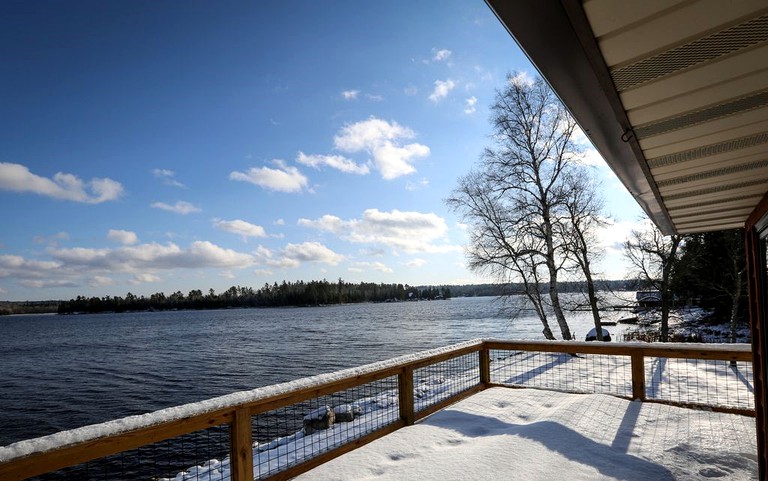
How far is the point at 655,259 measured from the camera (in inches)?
561

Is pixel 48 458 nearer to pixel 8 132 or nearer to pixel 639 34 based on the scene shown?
pixel 639 34

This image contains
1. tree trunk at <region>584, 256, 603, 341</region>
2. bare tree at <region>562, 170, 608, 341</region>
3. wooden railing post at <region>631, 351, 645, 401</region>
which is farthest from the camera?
tree trunk at <region>584, 256, 603, 341</region>

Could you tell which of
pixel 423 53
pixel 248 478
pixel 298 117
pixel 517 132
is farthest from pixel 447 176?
pixel 248 478

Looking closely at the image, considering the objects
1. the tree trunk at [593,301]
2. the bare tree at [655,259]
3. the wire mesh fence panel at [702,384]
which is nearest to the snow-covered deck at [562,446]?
the wire mesh fence panel at [702,384]

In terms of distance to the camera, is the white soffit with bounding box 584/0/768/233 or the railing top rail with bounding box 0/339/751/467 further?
the railing top rail with bounding box 0/339/751/467

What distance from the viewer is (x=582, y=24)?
977 mm

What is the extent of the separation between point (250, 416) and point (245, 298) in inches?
4187

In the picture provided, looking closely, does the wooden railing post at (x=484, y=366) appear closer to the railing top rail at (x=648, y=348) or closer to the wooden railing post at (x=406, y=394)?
the railing top rail at (x=648, y=348)

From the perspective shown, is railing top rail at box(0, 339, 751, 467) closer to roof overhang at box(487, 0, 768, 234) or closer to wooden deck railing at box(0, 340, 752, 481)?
wooden deck railing at box(0, 340, 752, 481)

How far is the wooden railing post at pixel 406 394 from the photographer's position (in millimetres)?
4586

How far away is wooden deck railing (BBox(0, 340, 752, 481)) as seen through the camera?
2.02 meters

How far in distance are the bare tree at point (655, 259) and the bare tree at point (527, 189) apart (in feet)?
10.5

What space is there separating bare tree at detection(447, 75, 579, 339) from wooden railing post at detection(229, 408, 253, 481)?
10817 millimetres

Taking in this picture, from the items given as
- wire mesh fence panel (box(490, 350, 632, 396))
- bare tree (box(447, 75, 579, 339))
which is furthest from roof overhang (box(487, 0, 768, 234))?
bare tree (box(447, 75, 579, 339))
